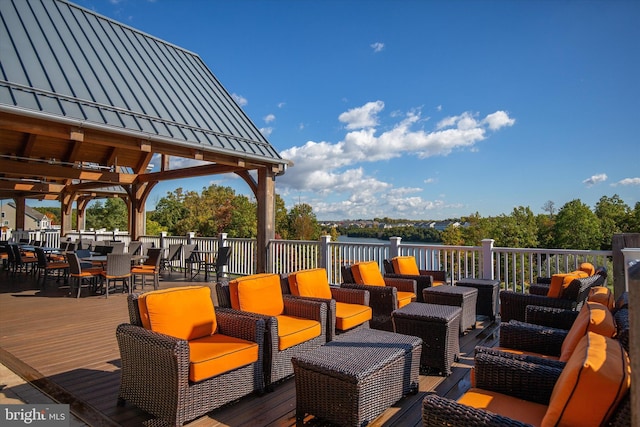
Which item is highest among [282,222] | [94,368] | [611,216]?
[611,216]

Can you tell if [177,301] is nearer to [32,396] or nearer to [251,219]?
[32,396]

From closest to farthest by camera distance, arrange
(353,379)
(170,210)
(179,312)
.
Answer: (353,379)
(179,312)
(170,210)

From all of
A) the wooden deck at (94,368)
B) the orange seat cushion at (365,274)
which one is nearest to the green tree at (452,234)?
the wooden deck at (94,368)

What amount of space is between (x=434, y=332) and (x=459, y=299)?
43.4 inches

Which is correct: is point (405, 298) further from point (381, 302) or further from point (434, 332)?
point (434, 332)

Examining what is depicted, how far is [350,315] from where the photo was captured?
3670mm

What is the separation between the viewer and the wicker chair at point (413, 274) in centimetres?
499

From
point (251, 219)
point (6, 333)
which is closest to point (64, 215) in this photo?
point (251, 219)

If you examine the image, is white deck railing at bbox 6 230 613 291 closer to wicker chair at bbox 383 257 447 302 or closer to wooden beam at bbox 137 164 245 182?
wicker chair at bbox 383 257 447 302

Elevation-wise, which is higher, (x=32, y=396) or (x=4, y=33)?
(x=4, y=33)

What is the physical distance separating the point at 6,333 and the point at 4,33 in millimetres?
4656

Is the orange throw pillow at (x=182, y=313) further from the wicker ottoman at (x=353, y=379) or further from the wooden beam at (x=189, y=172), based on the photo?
the wooden beam at (x=189, y=172)

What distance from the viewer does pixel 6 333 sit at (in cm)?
436

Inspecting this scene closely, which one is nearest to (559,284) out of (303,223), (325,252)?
(325,252)
